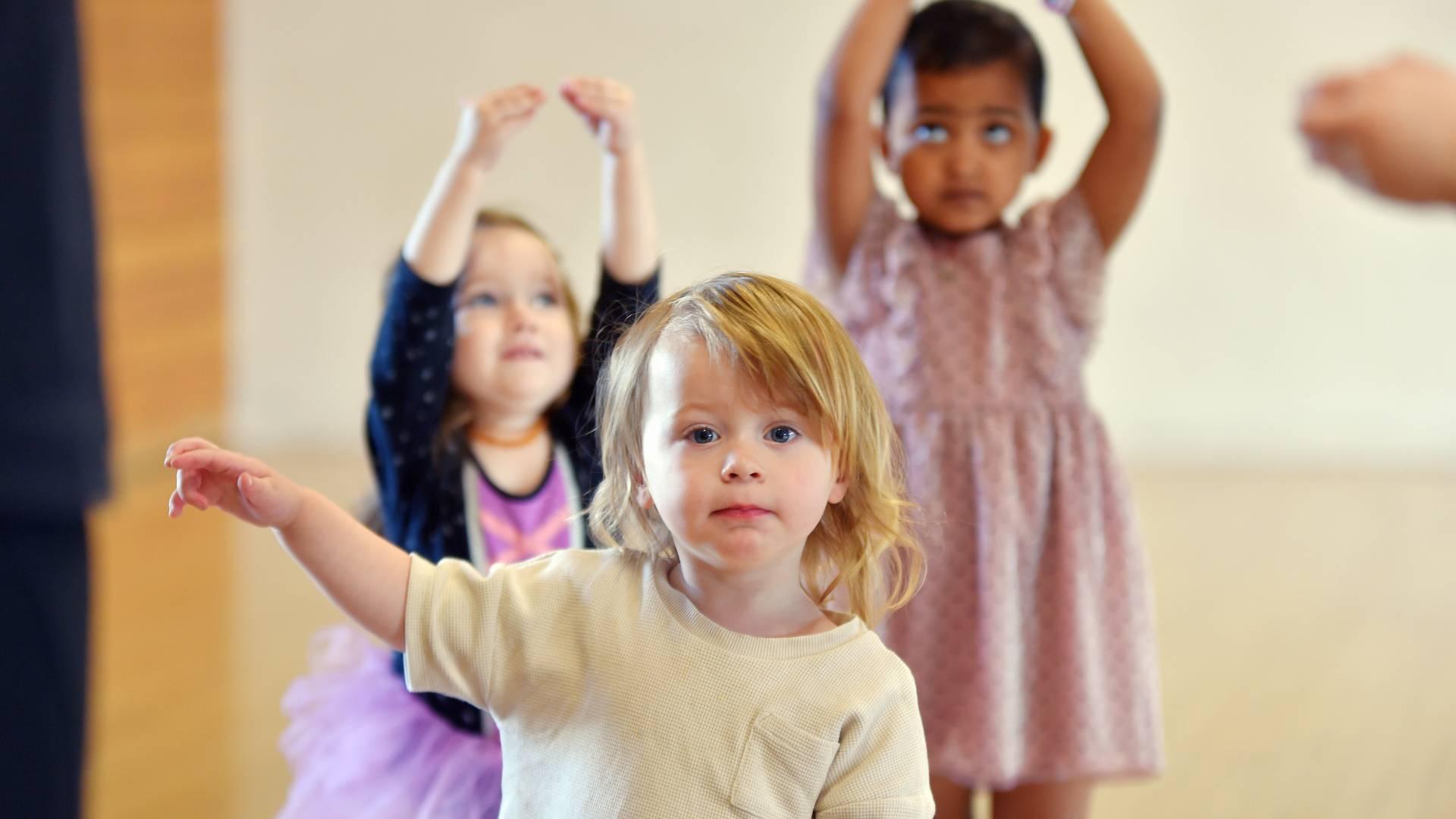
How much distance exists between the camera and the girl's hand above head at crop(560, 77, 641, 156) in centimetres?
158

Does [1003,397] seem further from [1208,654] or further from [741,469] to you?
[1208,654]

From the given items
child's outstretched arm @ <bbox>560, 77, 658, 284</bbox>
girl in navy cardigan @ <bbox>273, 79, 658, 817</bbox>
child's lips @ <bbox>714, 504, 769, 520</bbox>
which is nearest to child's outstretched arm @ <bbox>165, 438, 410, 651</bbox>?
child's lips @ <bbox>714, 504, 769, 520</bbox>

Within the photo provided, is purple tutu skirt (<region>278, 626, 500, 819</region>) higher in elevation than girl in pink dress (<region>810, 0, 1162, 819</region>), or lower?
lower

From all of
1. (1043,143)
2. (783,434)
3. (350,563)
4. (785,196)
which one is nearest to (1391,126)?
(783,434)

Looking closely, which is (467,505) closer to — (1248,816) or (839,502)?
(839,502)

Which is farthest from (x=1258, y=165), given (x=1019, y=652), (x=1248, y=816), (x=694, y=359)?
(x=694, y=359)

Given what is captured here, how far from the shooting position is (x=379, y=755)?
1606 mm

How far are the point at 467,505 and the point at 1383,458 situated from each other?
13.9ft

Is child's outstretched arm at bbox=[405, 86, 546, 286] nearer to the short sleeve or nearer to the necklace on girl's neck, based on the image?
the necklace on girl's neck

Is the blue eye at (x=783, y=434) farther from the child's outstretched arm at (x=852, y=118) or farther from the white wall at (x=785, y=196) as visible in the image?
the white wall at (x=785, y=196)

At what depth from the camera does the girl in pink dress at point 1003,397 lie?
175cm

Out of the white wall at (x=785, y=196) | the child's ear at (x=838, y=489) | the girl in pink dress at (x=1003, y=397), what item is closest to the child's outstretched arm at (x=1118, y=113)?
the girl in pink dress at (x=1003, y=397)

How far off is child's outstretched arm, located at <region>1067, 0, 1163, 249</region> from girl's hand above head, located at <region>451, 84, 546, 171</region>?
0.61m

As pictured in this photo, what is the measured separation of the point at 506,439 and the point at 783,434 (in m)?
0.59
